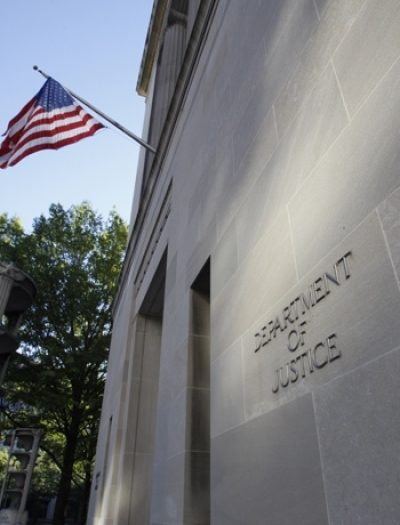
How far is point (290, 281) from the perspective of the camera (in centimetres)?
363

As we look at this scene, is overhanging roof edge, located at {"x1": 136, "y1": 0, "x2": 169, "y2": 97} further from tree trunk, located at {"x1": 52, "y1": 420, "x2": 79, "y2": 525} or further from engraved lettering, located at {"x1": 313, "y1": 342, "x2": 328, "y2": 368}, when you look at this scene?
engraved lettering, located at {"x1": 313, "y1": 342, "x2": 328, "y2": 368}

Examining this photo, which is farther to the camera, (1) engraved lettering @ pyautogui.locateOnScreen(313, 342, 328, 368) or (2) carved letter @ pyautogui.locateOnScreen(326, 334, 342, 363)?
(1) engraved lettering @ pyautogui.locateOnScreen(313, 342, 328, 368)

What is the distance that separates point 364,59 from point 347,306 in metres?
1.92

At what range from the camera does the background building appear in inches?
103

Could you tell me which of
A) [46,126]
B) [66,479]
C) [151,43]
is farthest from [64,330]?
[151,43]

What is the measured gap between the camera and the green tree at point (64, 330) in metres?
22.8

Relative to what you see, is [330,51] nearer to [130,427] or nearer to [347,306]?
[347,306]

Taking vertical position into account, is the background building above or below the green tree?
below

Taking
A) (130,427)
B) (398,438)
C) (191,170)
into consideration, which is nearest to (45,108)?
(191,170)

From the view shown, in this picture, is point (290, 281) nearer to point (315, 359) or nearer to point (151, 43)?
point (315, 359)

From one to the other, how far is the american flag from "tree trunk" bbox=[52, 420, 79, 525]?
17332mm

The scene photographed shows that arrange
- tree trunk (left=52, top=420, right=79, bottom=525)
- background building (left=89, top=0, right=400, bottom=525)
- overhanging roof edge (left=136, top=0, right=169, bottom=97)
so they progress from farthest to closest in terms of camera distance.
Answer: tree trunk (left=52, top=420, right=79, bottom=525) < overhanging roof edge (left=136, top=0, right=169, bottom=97) < background building (left=89, top=0, right=400, bottom=525)

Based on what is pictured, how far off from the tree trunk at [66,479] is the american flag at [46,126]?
56.9 ft

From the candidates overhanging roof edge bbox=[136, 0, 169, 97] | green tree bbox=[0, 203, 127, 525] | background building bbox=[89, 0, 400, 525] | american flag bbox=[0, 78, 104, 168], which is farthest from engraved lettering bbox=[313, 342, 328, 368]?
overhanging roof edge bbox=[136, 0, 169, 97]
